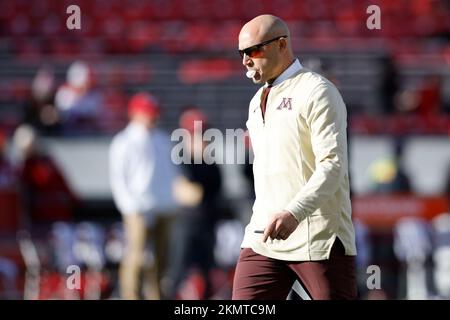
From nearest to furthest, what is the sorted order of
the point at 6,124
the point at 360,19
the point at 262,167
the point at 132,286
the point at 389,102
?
the point at 262,167 → the point at 132,286 → the point at 6,124 → the point at 389,102 → the point at 360,19

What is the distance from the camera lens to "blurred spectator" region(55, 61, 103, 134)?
15375mm

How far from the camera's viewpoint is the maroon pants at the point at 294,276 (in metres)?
5.61

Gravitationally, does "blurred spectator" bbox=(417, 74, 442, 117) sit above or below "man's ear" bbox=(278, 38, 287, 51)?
below

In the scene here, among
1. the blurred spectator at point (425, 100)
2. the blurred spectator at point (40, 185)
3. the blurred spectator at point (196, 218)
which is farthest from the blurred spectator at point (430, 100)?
the blurred spectator at point (40, 185)

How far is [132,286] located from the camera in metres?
11.6

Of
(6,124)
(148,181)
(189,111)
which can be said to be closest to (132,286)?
(148,181)

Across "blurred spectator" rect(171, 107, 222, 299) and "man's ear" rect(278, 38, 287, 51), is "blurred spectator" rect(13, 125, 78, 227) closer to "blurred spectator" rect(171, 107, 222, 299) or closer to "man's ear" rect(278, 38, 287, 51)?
"blurred spectator" rect(171, 107, 222, 299)

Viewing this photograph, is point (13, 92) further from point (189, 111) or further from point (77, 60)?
point (189, 111)

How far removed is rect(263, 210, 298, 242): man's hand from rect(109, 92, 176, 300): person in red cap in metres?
6.38

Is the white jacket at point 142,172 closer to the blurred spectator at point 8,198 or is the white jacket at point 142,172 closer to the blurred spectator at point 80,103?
the blurred spectator at point 8,198

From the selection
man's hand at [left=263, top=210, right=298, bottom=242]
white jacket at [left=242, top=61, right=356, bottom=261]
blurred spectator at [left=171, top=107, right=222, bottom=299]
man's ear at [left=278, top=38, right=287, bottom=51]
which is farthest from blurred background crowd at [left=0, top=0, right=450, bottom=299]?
man's hand at [left=263, top=210, right=298, bottom=242]

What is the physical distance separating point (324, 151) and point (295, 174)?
0.23 metres

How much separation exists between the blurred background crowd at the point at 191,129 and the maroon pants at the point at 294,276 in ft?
8.37

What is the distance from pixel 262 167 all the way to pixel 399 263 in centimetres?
747
